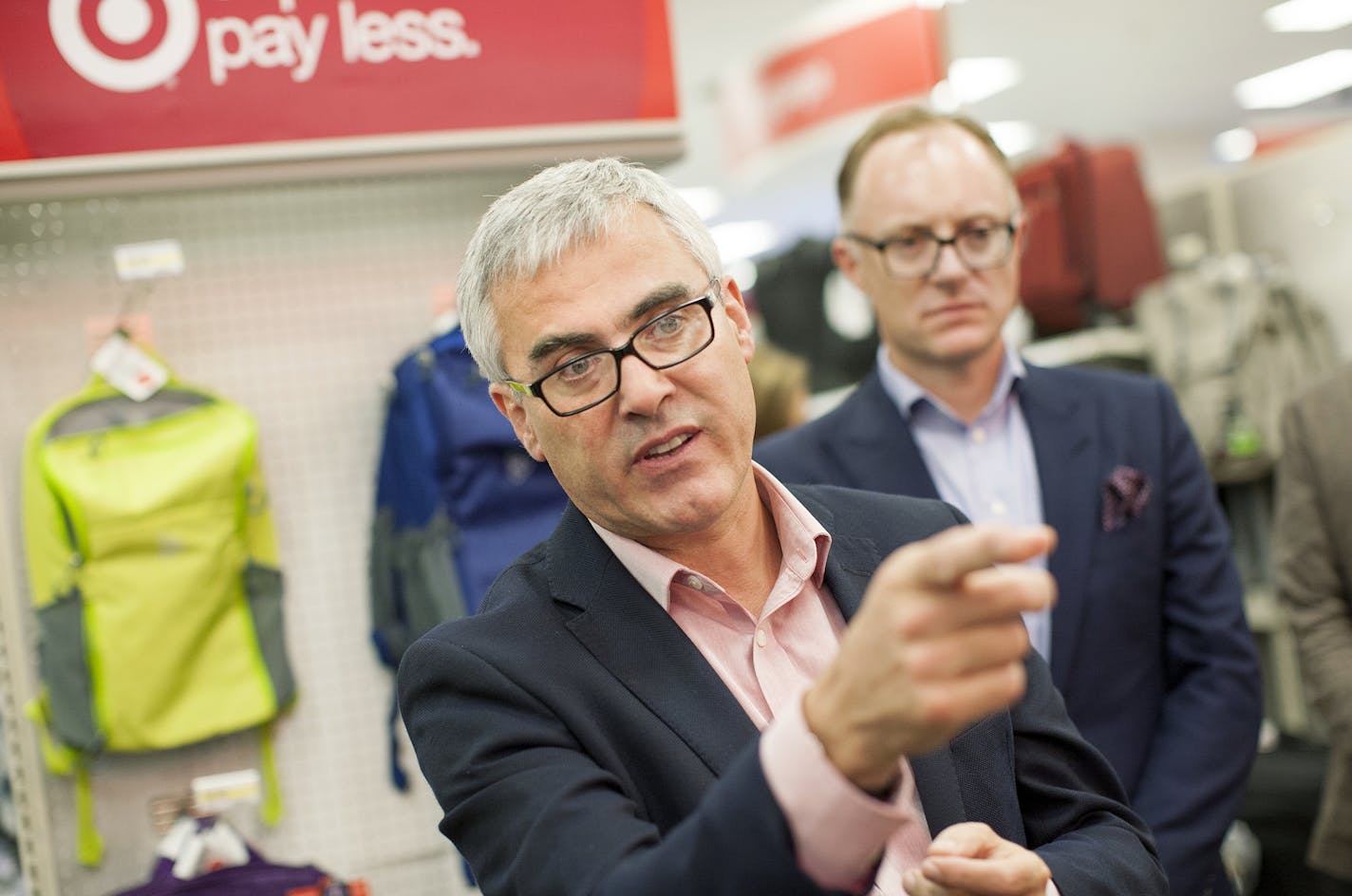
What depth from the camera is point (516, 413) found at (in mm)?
1539

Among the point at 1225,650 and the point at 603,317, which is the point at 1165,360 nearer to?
the point at 1225,650

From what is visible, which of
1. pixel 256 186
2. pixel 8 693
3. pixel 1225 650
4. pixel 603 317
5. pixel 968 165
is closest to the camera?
pixel 603 317

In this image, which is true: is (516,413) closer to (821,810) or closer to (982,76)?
(821,810)

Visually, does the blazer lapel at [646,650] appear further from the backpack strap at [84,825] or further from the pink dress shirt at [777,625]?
the backpack strap at [84,825]

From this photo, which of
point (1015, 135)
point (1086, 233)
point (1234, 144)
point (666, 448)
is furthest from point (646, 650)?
point (1234, 144)

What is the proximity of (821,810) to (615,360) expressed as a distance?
60 centimetres

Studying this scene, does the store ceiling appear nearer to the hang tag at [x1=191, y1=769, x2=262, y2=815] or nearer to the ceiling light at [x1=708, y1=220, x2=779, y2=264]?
the ceiling light at [x1=708, y1=220, x2=779, y2=264]

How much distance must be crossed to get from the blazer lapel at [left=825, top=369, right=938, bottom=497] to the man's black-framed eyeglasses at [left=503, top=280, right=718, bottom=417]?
3.08ft

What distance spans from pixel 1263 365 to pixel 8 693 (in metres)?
4.08

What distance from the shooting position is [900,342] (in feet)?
7.84

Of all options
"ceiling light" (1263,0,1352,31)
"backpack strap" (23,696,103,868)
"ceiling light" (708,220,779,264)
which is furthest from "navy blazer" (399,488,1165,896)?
"ceiling light" (708,220,779,264)

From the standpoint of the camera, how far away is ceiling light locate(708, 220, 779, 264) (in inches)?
626

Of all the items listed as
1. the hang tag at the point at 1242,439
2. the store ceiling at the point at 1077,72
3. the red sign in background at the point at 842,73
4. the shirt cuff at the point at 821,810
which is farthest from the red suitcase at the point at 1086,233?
the shirt cuff at the point at 821,810

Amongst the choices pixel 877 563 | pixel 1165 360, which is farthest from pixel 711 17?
pixel 877 563
